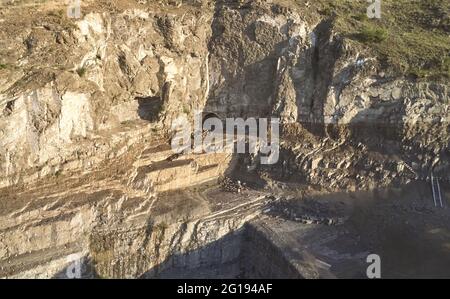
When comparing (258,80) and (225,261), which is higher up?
(258,80)

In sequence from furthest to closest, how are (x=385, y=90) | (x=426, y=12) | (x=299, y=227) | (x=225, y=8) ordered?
(x=426, y=12) < (x=225, y=8) < (x=385, y=90) < (x=299, y=227)

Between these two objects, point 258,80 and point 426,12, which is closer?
point 258,80

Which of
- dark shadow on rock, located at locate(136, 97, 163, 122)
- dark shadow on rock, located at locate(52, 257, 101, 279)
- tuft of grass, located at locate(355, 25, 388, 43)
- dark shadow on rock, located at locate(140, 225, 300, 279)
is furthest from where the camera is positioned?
tuft of grass, located at locate(355, 25, 388, 43)

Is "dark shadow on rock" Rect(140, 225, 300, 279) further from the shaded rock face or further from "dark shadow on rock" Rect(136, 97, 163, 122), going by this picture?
"dark shadow on rock" Rect(136, 97, 163, 122)

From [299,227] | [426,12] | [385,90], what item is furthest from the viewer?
[426,12]

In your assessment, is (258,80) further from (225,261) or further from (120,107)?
(225,261)

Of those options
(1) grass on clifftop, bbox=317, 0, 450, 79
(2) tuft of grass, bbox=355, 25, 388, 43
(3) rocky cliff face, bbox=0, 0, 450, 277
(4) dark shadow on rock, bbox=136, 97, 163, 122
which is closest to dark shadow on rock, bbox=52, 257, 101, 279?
(3) rocky cliff face, bbox=0, 0, 450, 277

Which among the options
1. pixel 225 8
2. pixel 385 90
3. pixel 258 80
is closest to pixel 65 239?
pixel 258 80

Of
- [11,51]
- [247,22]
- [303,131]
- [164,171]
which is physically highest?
[247,22]
